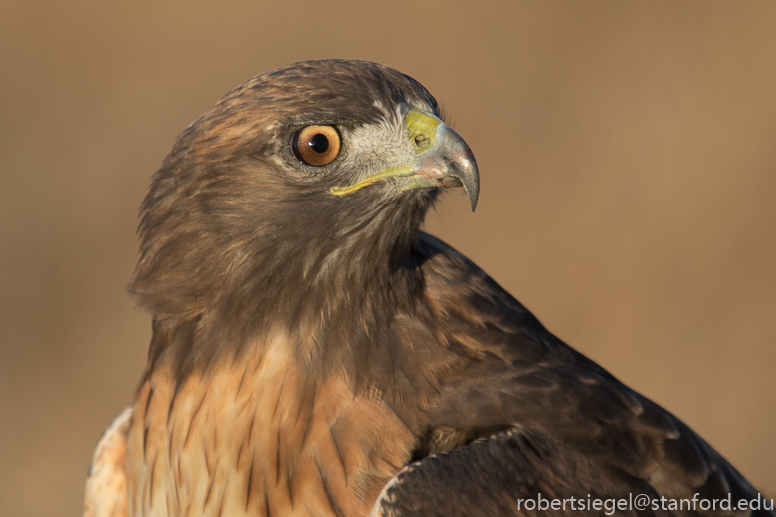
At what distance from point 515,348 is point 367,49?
4579mm

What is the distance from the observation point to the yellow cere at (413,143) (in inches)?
75.9

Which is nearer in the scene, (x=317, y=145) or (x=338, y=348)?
(x=317, y=145)

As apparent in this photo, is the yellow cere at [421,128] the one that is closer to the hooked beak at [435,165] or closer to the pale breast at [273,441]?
the hooked beak at [435,165]

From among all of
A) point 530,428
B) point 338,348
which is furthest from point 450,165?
A: point 530,428

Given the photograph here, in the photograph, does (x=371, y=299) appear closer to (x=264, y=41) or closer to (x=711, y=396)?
(x=264, y=41)

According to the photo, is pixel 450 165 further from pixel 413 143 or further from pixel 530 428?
pixel 530 428

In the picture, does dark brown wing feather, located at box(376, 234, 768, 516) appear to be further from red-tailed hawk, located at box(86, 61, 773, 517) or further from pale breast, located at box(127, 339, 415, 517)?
pale breast, located at box(127, 339, 415, 517)

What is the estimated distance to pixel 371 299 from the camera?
2.07 metres

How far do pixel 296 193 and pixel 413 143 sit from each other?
1.02ft

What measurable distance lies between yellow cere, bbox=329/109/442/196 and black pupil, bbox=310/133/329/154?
0.10 metres

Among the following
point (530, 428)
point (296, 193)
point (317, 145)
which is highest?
point (317, 145)

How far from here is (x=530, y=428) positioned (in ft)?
6.49

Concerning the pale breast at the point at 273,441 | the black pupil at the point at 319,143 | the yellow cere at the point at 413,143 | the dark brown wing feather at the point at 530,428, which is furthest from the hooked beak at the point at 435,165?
the pale breast at the point at 273,441

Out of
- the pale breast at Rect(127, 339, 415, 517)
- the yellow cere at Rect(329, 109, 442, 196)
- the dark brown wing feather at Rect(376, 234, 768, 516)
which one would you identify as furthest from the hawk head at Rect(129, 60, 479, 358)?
the dark brown wing feather at Rect(376, 234, 768, 516)
